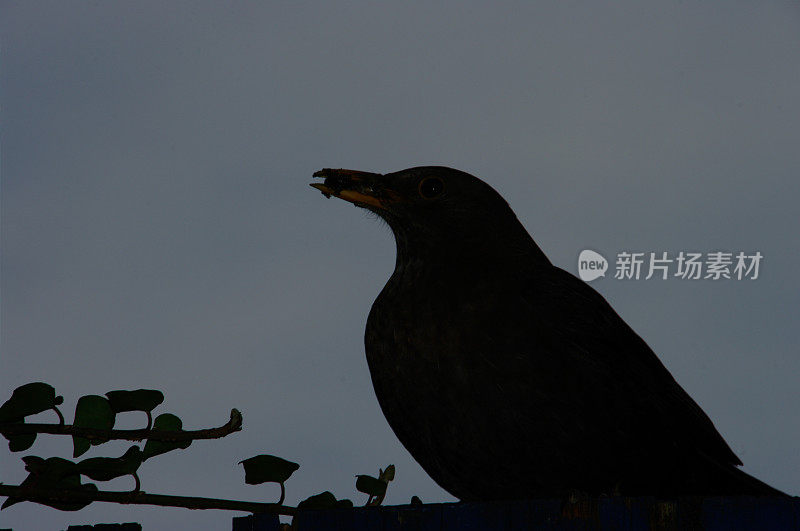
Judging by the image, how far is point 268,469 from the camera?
9.20 feet

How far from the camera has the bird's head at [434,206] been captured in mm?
4680

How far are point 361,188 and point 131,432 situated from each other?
2.38 metres

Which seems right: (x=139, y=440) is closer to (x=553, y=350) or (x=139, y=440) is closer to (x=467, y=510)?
(x=467, y=510)

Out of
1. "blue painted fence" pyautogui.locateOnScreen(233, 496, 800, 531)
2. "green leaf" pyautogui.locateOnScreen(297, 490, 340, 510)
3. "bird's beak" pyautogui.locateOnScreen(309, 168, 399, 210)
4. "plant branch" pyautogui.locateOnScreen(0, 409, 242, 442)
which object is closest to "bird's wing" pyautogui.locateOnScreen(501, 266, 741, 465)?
"bird's beak" pyautogui.locateOnScreen(309, 168, 399, 210)

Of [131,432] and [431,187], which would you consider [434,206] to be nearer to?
[431,187]

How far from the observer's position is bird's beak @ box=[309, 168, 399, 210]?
475 centimetres

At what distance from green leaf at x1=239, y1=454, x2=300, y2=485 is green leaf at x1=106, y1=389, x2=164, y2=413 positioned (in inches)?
13.3

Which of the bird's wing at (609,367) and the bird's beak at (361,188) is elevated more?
the bird's beak at (361,188)

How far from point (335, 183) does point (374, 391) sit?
1113 mm

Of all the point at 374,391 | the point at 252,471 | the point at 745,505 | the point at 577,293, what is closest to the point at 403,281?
the point at 374,391

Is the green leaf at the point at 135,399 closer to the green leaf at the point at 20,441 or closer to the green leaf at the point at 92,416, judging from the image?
the green leaf at the point at 92,416

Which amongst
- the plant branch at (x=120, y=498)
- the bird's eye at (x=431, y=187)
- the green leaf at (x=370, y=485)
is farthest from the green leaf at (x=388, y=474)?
the bird's eye at (x=431, y=187)

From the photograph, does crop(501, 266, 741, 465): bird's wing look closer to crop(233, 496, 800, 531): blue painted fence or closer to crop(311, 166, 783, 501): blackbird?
crop(311, 166, 783, 501): blackbird

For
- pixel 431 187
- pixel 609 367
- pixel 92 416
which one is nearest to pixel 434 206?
pixel 431 187
